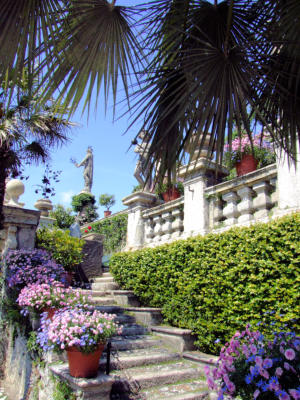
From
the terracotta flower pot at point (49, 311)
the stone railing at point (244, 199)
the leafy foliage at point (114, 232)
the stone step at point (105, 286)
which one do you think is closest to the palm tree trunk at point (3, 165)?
the terracotta flower pot at point (49, 311)

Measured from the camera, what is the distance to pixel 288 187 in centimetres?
468

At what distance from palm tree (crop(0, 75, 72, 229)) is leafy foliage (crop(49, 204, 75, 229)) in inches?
370

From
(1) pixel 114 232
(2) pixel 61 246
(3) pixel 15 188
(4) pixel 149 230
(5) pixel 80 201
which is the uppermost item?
(5) pixel 80 201

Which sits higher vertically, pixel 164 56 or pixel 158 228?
pixel 164 56

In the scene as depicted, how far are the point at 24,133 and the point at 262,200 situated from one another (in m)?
4.30

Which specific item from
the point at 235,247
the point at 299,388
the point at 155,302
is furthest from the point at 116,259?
the point at 299,388

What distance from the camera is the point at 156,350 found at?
4.75 metres

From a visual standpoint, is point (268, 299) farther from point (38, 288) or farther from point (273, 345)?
point (38, 288)

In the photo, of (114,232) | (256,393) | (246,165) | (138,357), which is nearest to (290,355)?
(256,393)

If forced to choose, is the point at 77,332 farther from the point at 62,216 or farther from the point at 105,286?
the point at 62,216

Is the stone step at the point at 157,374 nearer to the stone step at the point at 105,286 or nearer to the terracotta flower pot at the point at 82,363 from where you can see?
the terracotta flower pot at the point at 82,363

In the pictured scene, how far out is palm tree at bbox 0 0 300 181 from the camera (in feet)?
7.54

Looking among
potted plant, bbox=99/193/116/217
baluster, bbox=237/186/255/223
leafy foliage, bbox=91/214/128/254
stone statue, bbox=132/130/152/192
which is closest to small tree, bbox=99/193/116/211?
potted plant, bbox=99/193/116/217

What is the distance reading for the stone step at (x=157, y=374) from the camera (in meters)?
3.80
